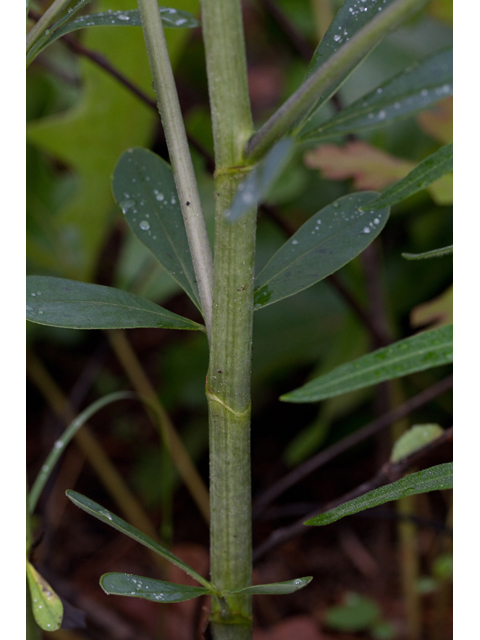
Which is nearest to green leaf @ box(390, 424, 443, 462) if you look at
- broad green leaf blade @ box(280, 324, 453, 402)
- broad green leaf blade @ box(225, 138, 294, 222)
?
broad green leaf blade @ box(280, 324, 453, 402)

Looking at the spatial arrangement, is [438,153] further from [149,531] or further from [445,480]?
[149,531]

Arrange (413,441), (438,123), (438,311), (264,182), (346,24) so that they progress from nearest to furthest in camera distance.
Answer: (264,182), (346,24), (413,441), (438,311), (438,123)

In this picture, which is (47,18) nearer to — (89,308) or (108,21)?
(108,21)

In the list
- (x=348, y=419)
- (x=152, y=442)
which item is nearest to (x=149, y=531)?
(x=152, y=442)

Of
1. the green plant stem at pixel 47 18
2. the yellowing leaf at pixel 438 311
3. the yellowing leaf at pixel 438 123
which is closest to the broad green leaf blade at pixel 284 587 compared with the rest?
the green plant stem at pixel 47 18

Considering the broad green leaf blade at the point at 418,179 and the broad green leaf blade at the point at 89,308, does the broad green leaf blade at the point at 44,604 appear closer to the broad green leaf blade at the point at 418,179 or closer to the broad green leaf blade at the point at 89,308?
the broad green leaf blade at the point at 89,308

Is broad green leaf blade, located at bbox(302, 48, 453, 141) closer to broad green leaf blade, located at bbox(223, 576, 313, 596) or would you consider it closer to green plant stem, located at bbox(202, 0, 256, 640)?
green plant stem, located at bbox(202, 0, 256, 640)

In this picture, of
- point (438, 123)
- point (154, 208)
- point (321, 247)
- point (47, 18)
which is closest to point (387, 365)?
point (321, 247)
